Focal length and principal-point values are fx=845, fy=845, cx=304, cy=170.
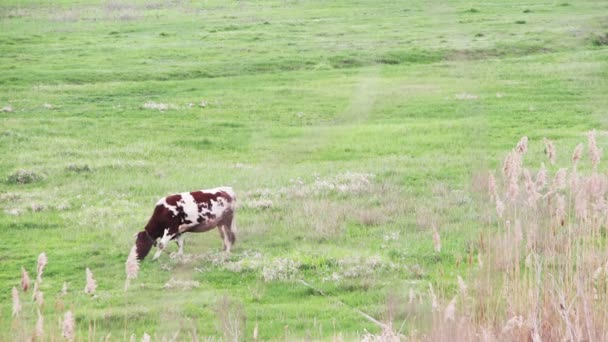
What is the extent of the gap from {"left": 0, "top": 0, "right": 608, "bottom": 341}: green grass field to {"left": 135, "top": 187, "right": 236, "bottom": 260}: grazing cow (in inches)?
16.1

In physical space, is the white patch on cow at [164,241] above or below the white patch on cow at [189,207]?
below

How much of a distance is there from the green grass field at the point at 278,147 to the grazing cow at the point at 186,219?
0.41m

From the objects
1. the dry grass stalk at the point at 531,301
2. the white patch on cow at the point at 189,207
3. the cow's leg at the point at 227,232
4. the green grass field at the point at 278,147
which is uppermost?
the dry grass stalk at the point at 531,301

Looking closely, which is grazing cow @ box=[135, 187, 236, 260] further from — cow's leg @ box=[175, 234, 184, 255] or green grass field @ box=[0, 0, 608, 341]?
green grass field @ box=[0, 0, 608, 341]

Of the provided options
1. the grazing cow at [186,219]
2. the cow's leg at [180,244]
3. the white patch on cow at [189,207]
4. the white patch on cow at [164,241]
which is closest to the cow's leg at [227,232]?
the grazing cow at [186,219]

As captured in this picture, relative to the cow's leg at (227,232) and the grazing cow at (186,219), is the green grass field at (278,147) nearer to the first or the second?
the cow's leg at (227,232)

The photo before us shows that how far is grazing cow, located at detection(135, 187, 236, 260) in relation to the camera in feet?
46.8

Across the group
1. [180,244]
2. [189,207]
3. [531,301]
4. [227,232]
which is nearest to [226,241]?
[227,232]

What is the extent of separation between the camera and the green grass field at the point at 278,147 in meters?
11.2

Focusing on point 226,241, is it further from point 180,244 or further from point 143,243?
point 143,243

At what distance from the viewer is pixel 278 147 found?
67.4ft

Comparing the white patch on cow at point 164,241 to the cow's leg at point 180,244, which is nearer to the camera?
the white patch on cow at point 164,241

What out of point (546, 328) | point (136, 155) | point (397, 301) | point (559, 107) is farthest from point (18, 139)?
point (546, 328)

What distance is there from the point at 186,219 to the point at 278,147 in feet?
20.8
